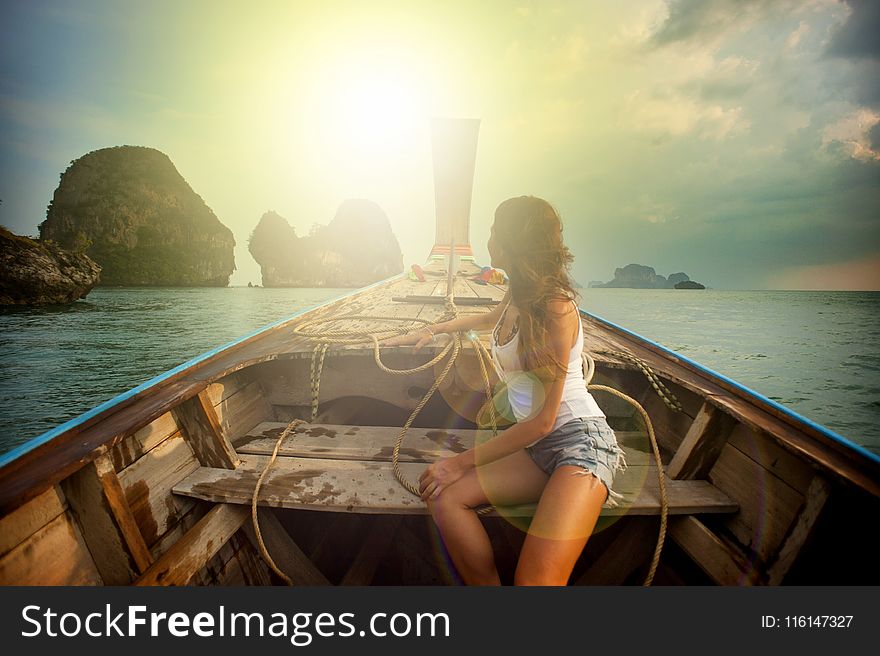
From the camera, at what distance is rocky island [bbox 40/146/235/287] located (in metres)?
59.1

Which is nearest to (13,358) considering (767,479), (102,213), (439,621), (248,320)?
(248,320)

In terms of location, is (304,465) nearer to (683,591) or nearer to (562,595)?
(562,595)

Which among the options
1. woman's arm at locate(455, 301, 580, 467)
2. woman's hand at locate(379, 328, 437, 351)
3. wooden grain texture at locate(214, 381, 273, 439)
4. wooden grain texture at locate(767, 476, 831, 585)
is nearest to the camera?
wooden grain texture at locate(767, 476, 831, 585)

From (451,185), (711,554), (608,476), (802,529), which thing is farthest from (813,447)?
(451,185)

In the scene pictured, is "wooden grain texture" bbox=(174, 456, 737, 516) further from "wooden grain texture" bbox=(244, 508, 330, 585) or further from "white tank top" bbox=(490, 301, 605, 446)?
"white tank top" bbox=(490, 301, 605, 446)

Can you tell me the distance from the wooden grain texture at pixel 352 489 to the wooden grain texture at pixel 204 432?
0.06 m

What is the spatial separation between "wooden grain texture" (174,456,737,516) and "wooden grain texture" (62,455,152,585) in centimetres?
27

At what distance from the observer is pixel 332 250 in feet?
328

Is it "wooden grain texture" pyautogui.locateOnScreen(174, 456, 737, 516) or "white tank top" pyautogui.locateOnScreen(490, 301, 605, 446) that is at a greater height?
"white tank top" pyautogui.locateOnScreen(490, 301, 605, 446)

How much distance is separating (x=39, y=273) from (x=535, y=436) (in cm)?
3349

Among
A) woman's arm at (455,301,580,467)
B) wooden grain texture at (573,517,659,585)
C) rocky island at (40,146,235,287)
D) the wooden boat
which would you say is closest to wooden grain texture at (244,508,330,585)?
the wooden boat

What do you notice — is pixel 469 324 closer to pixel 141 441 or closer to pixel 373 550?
pixel 373 550

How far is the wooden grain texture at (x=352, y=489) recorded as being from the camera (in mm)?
1546

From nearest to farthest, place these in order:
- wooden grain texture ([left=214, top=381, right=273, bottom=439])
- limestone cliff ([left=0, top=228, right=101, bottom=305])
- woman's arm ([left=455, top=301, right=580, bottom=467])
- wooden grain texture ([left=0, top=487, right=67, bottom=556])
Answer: wooden grain texture ([left=0, top=487, right=67, bottom=556]) → woman's arm ([left=455, top=301, right=580, bottom=467]) → wooden grain texture ([left=214, top=381, right=273, bottom=439]) → limestone cliff ([left=0, top=228, right=101, bottom=305])
